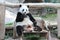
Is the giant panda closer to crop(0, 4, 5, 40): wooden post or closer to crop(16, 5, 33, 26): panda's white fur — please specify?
crop(16, 5, 33, 26): panda's white fur

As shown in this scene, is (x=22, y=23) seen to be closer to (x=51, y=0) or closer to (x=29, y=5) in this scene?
(x=29, y=5)

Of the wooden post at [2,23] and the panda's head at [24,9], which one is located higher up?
the panda's head at [24,9]

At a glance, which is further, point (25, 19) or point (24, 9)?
point (25, 19)

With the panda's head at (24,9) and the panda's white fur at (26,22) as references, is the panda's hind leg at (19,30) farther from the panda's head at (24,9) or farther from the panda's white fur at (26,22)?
the panda's head at (24,9)

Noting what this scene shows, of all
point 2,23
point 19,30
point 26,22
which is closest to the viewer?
point 19,30

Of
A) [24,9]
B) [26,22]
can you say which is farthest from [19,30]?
[24,9]

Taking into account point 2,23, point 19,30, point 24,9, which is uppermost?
point 24,9

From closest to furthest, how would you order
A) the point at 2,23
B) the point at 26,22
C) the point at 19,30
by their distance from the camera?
the point at 19,30 → the point at 2,23 → the point at 26,22

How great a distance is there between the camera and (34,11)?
7168 millimetres

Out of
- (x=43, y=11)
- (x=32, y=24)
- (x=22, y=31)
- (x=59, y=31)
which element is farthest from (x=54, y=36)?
(x=43, y=11)

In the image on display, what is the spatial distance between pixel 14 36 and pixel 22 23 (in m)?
0.37

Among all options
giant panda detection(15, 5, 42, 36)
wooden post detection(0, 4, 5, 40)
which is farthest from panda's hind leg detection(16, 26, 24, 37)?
wooden post detection(0, 4, 5, 40)

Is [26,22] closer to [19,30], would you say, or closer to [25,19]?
[25,19]

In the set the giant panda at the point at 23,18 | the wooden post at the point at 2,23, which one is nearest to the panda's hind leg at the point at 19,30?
the giant panda at the point at 23,18
